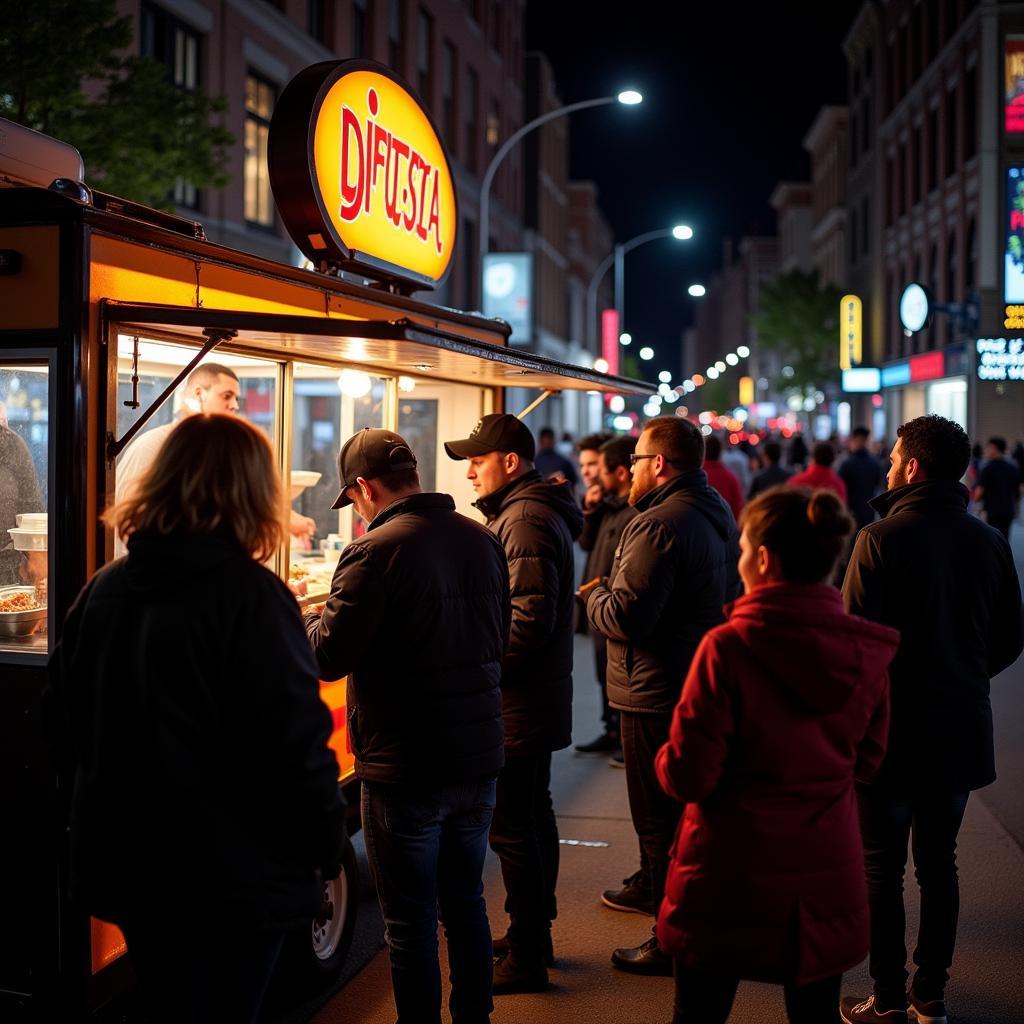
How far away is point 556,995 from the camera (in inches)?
195

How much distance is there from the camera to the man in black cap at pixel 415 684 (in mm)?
3809

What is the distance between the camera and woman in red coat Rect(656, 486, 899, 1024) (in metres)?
3.16

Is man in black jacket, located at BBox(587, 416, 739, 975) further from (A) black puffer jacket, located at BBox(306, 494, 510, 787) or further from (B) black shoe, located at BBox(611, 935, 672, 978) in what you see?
(A) black puffer jacket, located at BBox(306, 494, 510, 787)

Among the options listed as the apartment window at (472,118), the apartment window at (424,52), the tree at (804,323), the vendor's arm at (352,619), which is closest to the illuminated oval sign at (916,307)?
the apartment window at (472,118)

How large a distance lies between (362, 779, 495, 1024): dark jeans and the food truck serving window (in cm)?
140

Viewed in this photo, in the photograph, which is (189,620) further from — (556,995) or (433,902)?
(556,995)

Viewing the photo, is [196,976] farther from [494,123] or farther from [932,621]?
[494,123]

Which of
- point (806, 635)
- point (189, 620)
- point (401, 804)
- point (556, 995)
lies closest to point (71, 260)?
point (189, 620)

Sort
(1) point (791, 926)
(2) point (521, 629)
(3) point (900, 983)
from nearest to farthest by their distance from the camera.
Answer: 1. (1) point (791, 926)
2. (3) point (900, 983)
3. (2) point (521, 629)

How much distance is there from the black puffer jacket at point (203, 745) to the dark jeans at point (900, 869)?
2365 mm

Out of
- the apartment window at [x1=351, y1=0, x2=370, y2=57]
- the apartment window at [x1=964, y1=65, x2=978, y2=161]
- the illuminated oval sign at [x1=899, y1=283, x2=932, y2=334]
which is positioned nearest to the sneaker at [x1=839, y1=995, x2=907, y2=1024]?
the apartment window at [x1=351, y1=0, x2=370, y2=57]

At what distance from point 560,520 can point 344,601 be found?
1460mm

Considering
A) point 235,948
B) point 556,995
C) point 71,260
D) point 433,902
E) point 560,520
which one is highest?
point 71,260

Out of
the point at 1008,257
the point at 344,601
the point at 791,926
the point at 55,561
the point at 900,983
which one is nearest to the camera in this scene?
the point at 791,926
